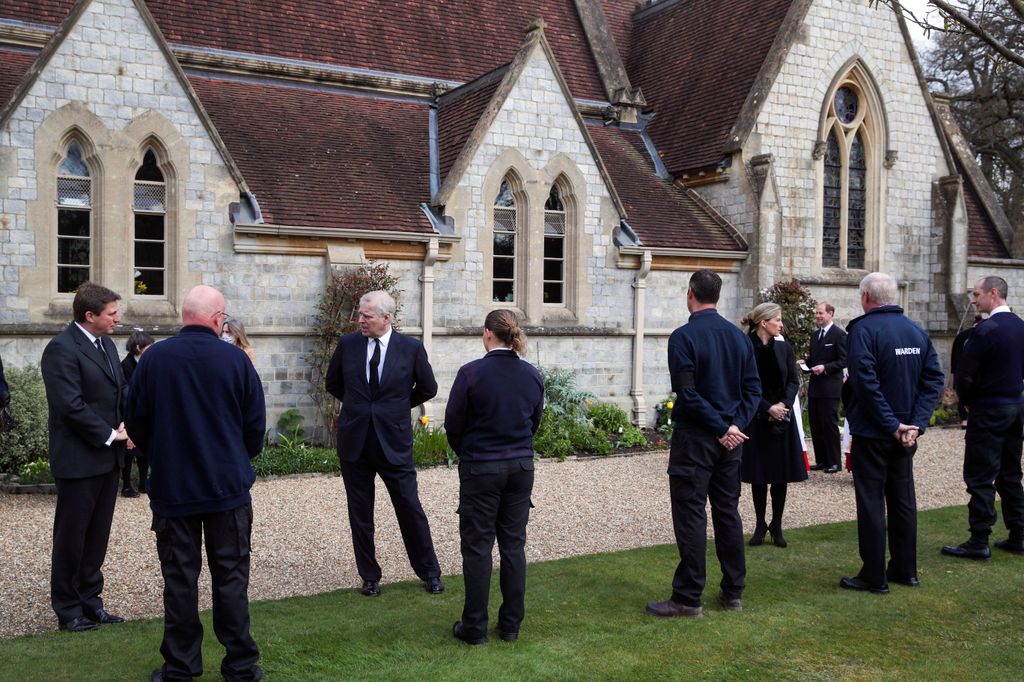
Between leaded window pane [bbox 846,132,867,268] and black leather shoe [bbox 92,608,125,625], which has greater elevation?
leaded window pane [bbox 846,132,867,268]

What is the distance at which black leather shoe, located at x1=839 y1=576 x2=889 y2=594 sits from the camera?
22.4 ft

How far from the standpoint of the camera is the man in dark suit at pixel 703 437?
615cm

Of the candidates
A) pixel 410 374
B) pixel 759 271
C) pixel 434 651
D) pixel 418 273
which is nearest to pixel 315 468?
pixel 418 273

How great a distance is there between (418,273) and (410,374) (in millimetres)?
8380

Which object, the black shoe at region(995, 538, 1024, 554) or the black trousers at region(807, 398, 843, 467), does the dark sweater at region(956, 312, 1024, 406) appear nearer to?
the black shoe at region(995, 538, 1024, 554)

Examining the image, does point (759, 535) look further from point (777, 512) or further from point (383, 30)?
point (383, 30)

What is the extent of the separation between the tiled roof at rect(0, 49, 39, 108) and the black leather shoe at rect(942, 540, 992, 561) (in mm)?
12526

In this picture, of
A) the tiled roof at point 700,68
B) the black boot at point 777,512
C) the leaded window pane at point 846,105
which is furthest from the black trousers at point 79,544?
the leaded window pane at point 846,105

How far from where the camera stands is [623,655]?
18.2 feet

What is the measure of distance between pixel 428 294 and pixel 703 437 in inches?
363

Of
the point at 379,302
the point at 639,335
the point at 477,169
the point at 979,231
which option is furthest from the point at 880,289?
the point at 979,231

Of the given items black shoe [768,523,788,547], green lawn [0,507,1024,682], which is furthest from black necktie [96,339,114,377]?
black shoe [768,523,788,547]

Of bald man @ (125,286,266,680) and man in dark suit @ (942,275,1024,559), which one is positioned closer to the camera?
bald man @ (125,286,266,680)

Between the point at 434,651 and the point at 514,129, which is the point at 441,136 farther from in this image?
the point at 434,651
